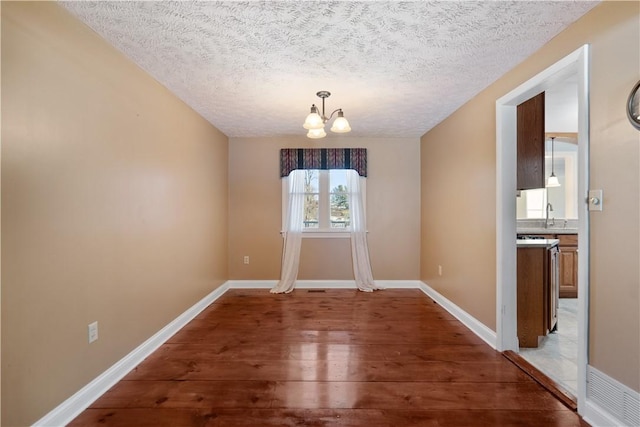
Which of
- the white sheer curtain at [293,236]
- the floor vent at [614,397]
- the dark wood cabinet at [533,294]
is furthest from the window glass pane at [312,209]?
the floor vent at [614,397]

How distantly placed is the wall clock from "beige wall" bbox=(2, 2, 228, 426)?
3.04 meters

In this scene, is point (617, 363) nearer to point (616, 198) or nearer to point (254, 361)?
point (616, 198)

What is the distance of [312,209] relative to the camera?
4.64m

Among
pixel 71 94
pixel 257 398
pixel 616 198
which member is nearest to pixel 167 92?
pixel 71 94

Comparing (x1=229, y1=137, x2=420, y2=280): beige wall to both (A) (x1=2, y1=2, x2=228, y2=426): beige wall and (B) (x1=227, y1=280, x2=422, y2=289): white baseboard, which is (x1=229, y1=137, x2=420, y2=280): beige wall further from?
(A) (x1=2, y1=2, x2=228, y2=426): beige wall

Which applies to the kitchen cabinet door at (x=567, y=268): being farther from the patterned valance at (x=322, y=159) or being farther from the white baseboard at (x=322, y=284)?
the patterned valance at (x=322, y=159)

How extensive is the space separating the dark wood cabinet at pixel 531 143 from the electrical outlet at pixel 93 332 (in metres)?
3.48

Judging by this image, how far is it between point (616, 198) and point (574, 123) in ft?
12.5

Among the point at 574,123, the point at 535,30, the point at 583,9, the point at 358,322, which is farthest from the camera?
the point at 574,123

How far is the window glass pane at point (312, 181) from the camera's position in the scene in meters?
4.60

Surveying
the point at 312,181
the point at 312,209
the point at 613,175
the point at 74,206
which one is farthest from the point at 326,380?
the point at 312,181

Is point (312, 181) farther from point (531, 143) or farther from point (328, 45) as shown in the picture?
point (531, 143)

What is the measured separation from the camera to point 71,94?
172 centimetres

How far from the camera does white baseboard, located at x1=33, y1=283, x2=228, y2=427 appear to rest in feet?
5.36
